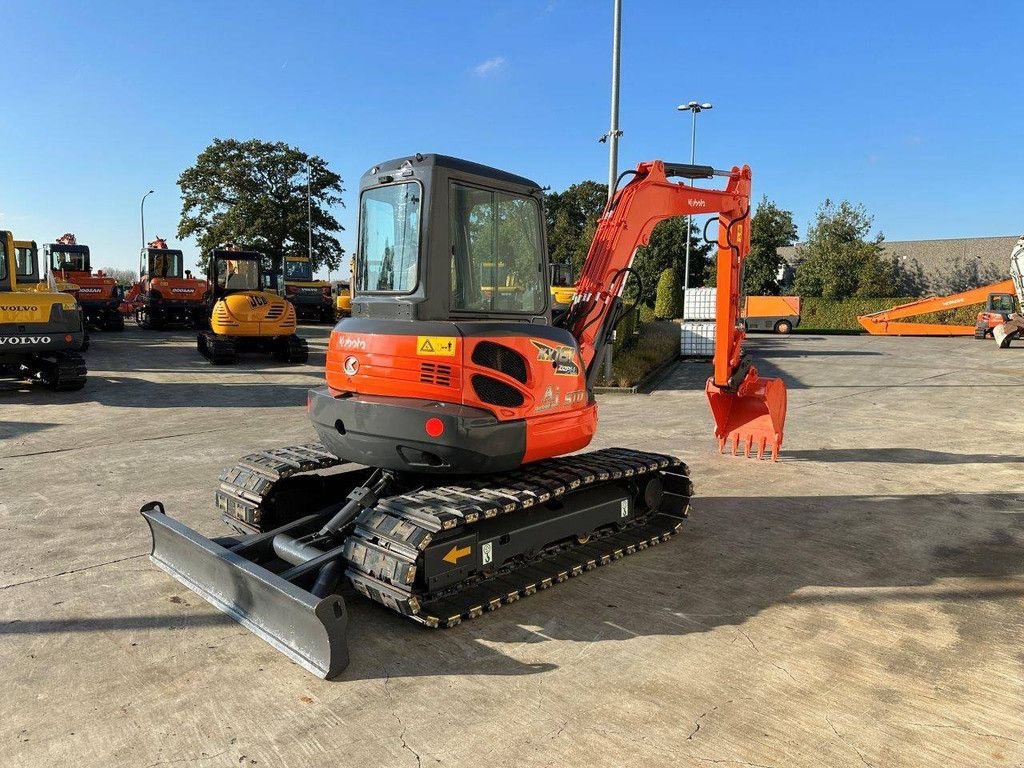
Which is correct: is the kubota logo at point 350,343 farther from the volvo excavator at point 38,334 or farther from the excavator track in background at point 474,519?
the volvo excavator at point 38,334

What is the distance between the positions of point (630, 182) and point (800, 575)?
12.4 ft

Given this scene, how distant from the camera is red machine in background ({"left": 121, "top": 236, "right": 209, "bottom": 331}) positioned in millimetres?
27844

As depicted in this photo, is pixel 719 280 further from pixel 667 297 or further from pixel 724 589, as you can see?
pixel 667 297

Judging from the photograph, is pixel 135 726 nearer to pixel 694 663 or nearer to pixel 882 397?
pixel 694 663

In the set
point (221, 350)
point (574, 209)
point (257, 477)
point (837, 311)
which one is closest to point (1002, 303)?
point (837, 311)

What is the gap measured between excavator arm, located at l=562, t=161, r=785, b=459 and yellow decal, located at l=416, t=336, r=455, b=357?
159 cm

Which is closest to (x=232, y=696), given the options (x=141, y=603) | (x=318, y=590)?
(x=318, y=590)

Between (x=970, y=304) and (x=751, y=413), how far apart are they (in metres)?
27.4

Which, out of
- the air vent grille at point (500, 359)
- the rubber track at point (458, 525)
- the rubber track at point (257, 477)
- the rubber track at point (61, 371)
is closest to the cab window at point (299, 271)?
the rubber track at point (61, 371)

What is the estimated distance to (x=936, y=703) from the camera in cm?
365

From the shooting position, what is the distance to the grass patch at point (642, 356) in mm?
15617

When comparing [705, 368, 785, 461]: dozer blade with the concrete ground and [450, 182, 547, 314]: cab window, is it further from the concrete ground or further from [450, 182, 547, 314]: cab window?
[450, 182, 547, 314]: cab window

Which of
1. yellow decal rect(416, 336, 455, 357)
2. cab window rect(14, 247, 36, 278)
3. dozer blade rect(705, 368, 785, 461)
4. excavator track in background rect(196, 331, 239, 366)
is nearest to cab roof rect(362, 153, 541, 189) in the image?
yellow decal rect(416, 336, 455, 357)

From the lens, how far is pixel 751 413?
894 centimetres
